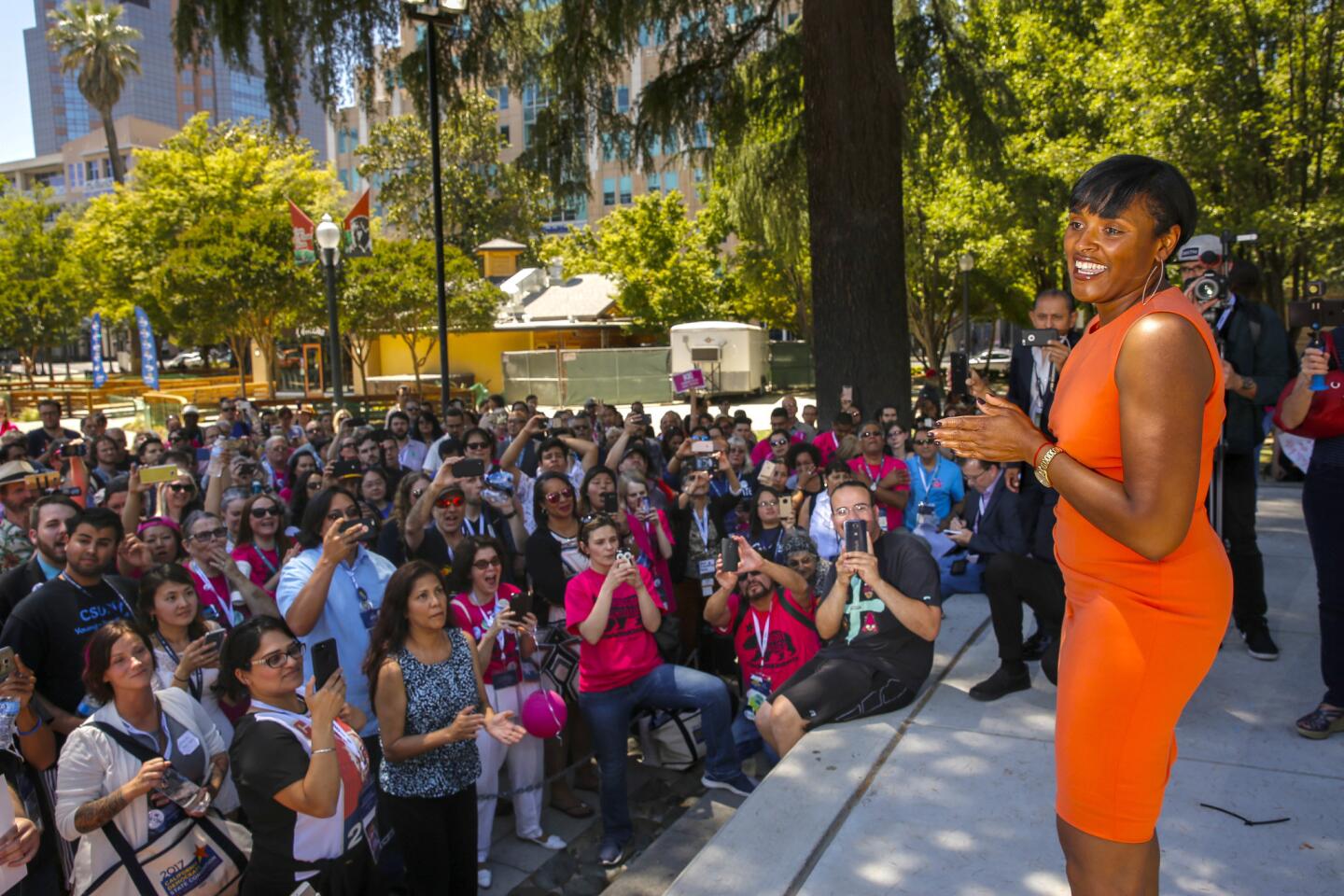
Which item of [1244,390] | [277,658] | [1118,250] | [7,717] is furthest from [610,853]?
[1118,250]

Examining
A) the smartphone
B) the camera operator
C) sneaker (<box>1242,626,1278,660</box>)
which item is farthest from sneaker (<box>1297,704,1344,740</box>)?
the smartphone

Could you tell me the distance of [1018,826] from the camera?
3.60 m

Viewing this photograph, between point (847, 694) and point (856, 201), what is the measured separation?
7.46 metres

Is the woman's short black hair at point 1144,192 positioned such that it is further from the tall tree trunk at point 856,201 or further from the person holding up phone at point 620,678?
the tall tree trunk at point 856,201

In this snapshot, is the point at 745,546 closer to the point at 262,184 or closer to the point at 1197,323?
the point at 1197,323

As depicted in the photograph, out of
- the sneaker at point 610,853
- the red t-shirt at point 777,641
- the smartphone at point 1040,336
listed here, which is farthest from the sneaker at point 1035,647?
the sneaker at point 610,853

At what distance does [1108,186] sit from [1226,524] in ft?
11.0

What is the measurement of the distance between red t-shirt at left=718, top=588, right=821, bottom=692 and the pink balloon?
1.10m

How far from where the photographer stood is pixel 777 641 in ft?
18.3

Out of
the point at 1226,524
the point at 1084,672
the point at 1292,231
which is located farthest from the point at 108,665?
the point at 1292,231

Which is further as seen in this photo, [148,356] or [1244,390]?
[148,356]

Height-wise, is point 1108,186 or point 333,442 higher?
point 1108,186

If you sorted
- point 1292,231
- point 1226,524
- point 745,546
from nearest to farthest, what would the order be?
point 1226,524, point 745,546, point 1292,231

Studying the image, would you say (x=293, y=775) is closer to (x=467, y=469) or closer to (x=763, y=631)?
(x=763, y=631)
